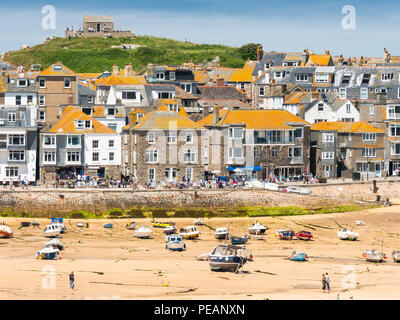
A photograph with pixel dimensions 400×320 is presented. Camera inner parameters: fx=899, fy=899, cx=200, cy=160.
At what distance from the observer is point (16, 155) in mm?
82062

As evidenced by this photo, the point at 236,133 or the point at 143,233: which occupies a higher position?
the point at 236,133

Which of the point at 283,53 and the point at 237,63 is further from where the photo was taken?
the point at 237,63

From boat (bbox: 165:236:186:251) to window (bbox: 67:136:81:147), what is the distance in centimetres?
2396

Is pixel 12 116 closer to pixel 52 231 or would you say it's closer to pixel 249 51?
pixel 52 231

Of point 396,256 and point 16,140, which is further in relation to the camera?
point 16,140

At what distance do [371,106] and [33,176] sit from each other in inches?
1496

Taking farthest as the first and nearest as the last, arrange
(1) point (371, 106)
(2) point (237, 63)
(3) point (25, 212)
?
1. (2) point (237, 63)
2. (1) point (371, 106)
3. (3) point (25, 212)

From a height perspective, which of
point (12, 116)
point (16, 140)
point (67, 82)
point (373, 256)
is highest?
point (67, 82)

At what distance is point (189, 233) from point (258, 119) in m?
25.1

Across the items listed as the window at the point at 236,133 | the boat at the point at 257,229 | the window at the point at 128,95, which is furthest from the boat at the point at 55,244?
the window at the point at 128,95

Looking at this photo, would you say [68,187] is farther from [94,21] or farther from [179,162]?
[94,21]

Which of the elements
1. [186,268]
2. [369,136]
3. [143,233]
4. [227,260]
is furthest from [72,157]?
[227,260]
